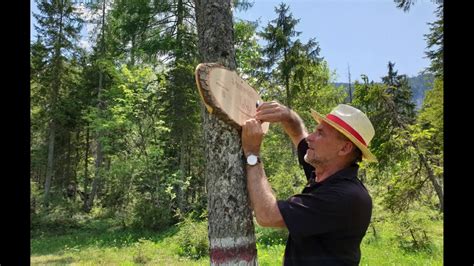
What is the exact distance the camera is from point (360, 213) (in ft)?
7.21

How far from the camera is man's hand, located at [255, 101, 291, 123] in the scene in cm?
254

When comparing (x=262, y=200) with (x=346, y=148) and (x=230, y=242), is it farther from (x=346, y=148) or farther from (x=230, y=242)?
(x=346, y=148)

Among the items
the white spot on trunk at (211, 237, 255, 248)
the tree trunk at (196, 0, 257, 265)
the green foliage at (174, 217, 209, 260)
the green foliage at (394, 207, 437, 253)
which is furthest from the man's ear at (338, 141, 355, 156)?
the green foliage at (174, 217, 209, 260)

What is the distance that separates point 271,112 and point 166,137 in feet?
52.6

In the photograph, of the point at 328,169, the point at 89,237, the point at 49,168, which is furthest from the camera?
the point at 49,168

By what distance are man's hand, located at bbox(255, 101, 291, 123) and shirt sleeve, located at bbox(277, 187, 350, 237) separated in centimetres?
63

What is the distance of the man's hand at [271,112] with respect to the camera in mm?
2541

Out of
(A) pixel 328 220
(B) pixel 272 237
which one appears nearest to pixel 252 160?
(A) pixel 328 220

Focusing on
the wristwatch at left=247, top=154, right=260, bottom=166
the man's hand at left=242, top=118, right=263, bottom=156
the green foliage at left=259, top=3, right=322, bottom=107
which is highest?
the green foliage at left=259, top=3, right=322, bottom=107

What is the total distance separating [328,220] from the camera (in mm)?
2104

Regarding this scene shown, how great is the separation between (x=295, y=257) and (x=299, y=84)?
1899 cm

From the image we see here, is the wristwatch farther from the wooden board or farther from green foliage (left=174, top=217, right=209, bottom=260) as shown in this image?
green foliage (left=174, top=217, right=209, bottom=260)

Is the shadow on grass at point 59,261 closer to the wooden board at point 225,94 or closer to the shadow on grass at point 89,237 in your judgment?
the shadow on grass at point 89,237
